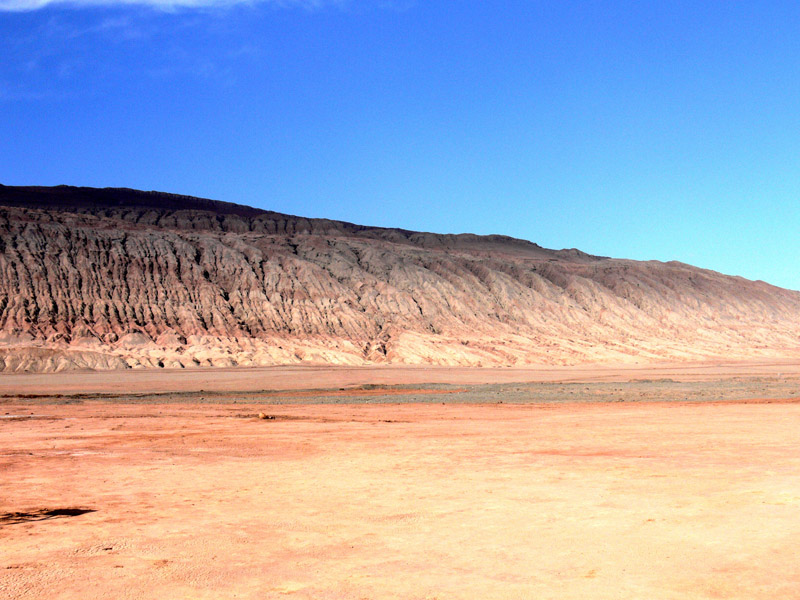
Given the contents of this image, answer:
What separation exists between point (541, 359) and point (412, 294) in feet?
67.2

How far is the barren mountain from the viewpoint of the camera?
223ft

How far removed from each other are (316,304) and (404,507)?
70214mm

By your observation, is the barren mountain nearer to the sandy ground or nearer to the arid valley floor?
the sandy ground

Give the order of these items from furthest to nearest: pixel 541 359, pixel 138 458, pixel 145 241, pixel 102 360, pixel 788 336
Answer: pixel 788 336 < pixel 145 241 < pixel 541 359 < pixel 102 360 < pixel 138 458

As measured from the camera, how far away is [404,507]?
408 inches

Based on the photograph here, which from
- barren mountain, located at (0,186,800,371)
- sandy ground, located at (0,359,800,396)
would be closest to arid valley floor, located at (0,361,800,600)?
sandy ground, located at (0,359,800,396)

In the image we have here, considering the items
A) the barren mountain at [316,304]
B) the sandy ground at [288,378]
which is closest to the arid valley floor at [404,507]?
the sandy ground at [288,378]

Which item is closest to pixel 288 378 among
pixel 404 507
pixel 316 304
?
pixel 316 304

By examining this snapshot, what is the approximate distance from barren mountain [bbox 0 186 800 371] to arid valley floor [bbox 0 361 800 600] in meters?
44.2

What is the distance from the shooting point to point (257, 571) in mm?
7312

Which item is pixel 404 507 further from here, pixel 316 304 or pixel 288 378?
pixel 316 304

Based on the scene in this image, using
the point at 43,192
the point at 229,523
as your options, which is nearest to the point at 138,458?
the point at 229,523

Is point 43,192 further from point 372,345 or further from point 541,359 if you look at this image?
point 541,359

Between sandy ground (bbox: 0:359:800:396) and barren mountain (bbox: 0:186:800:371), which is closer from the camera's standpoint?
sandy ground (bbox: 0:359:800:396)
